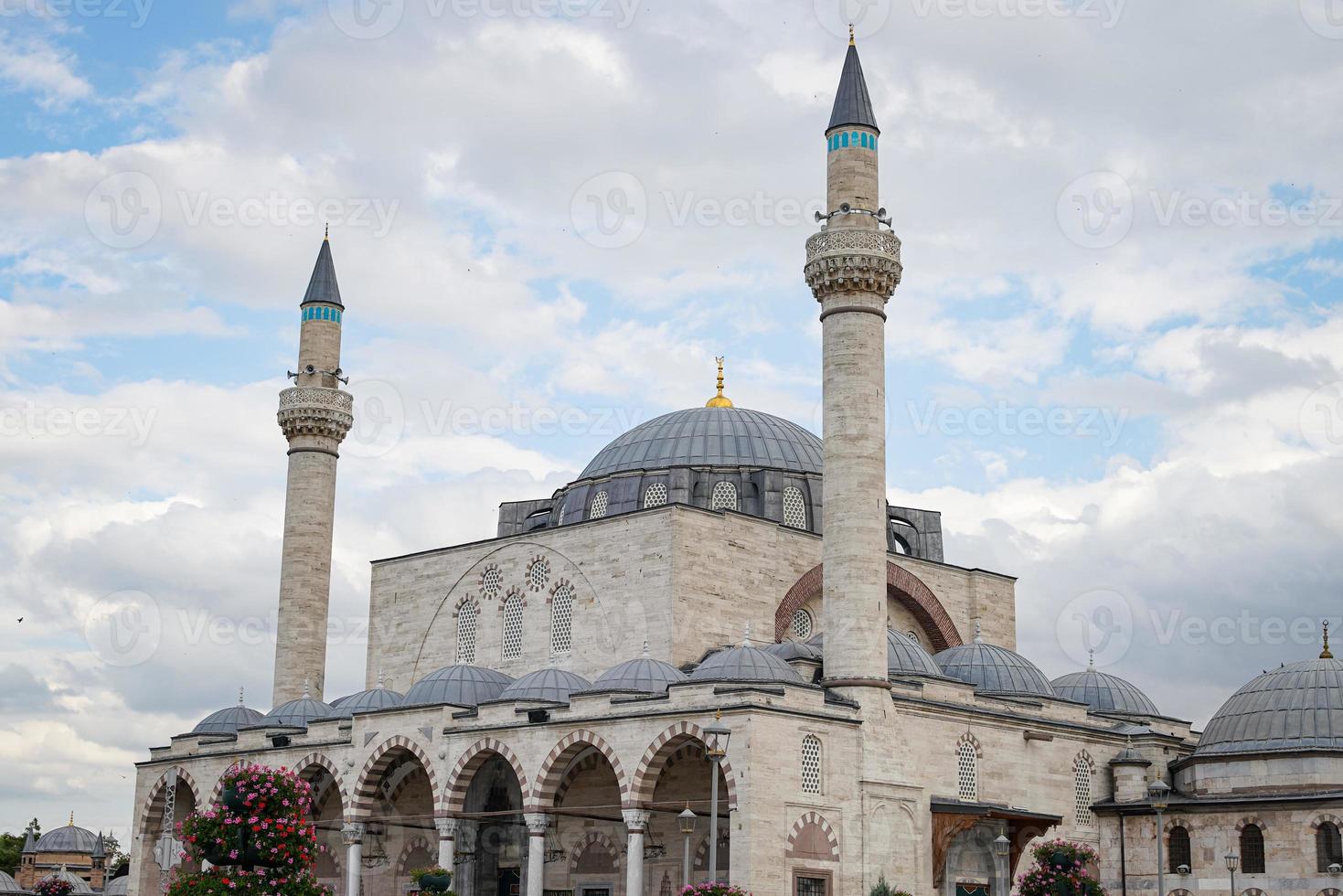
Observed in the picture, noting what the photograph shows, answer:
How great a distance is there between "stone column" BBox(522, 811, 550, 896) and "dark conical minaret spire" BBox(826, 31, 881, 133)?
13.9 metres

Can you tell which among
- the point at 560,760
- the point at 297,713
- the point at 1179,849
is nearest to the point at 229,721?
the point at 297,713

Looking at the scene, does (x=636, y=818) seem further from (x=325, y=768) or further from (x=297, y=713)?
(x=297, y=713)

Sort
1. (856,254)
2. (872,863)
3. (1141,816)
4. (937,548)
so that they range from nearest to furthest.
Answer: (872,863)
(856,254)
(1141,816)
(937,548)

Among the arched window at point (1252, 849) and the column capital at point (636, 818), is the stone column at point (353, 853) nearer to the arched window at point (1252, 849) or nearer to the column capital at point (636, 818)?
the column capital at point (636, 818)

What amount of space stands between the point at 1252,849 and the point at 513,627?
15777 mm

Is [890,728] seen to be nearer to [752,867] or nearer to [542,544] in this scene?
[752,867]

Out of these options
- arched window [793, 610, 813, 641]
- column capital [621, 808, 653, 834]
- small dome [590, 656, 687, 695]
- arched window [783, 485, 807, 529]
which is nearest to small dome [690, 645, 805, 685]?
small dome [590, 656, 687, 695]

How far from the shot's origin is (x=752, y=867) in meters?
26.9

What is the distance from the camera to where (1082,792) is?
3431 centimetres

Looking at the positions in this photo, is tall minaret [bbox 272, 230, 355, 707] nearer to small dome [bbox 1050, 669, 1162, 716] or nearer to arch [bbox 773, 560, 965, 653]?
arch [bbox 773, 560, 965, 653]

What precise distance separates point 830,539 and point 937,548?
463 inches

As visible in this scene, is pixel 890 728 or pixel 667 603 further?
pixel 667 603

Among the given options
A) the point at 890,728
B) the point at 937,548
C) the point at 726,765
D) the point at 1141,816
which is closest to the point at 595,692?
the point at 726,765

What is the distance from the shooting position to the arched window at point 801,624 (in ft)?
119
